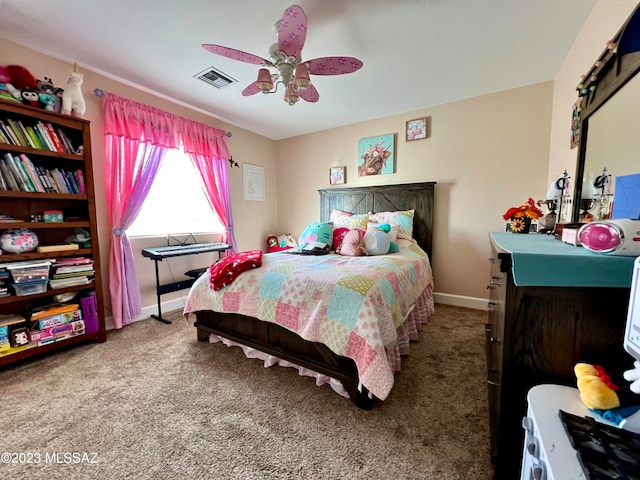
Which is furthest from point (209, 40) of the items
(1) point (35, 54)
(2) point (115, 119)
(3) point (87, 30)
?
(1) point (35, 54)

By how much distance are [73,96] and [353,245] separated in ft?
8.76

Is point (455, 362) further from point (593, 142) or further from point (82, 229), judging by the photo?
point (82, 229)

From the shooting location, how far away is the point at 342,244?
2.59 m

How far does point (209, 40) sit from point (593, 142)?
2.61m

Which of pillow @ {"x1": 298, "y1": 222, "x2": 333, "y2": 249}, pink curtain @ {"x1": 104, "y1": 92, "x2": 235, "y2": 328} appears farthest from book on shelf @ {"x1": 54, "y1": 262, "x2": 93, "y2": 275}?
pillow @ {"x1": 298, "y1": 222, "x2": 333, "y2": 249}

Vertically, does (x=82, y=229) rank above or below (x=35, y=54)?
below

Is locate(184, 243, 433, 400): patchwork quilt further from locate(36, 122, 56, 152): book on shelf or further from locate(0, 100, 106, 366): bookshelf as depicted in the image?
locate(36, 122, 56, 152): book on shelf

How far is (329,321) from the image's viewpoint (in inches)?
59.9

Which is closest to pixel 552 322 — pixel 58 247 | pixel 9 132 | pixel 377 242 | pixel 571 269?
pixel 571 269

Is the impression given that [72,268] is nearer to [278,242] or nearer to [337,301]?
[337,301]

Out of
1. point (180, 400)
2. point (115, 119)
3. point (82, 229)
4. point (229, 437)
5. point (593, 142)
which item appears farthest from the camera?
point (115, 119)

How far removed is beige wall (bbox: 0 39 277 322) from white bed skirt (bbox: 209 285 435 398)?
49.4 inches

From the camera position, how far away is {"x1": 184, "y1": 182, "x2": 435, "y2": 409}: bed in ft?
4.64

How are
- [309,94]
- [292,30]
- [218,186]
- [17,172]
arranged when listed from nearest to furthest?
[292,30] → [17,172] → [309,94] → [218,186]
